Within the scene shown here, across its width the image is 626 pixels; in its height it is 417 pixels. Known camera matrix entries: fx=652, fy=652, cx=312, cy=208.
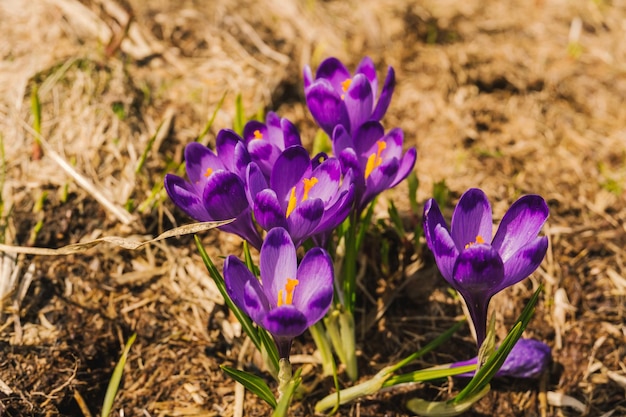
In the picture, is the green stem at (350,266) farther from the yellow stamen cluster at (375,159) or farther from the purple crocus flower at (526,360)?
the purple crocus flower at (526,360)

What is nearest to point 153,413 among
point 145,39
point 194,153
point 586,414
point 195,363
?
point 195,363

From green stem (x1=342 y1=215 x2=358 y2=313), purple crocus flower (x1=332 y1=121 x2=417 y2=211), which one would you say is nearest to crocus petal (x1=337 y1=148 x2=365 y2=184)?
purple crocus flower (x1=332 y1=121 x2=417 y2=211)

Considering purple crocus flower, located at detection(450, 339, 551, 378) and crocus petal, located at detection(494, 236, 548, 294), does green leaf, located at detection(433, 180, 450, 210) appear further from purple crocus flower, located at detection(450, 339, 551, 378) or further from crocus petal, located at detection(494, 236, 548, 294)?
crocus petal, located at detection(494, 236, 548, 294)

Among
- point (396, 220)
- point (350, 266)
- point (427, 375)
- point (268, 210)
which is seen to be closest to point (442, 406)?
point (427, 375)

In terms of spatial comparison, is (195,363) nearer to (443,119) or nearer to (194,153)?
(194,153)

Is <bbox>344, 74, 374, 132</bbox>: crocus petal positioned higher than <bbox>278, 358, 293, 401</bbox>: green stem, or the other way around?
<bbox>344, 74, 374, 132</bbox>: crocus petal

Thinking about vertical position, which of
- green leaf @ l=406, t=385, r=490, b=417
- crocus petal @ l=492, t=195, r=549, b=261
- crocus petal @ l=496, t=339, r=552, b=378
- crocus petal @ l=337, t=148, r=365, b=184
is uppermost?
crocus petal @ l=337, t=148, r=365, b=184
